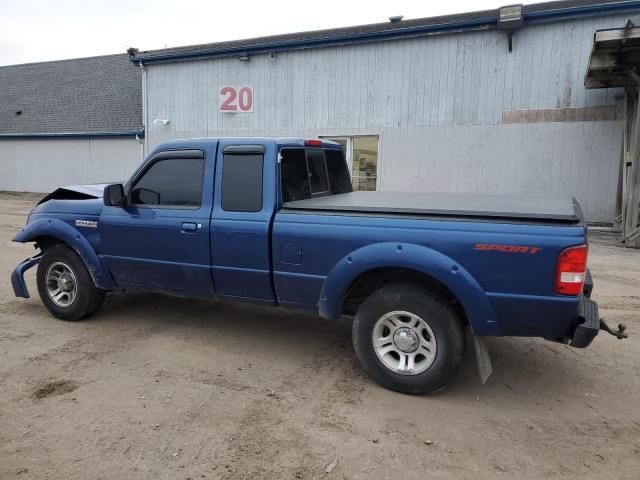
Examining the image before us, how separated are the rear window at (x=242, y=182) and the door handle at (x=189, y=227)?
0.32 meters

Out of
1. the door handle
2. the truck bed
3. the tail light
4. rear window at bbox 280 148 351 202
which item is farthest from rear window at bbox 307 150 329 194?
the tail light

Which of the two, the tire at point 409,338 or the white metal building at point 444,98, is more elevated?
the white metal building at point 444,98

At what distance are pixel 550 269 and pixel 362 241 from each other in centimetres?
130

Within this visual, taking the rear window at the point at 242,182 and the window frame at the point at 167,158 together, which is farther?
the window frame at the point at 167,158

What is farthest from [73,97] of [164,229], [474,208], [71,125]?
[474,208]

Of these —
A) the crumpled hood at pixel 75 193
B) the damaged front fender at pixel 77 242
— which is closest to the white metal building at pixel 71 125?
the crumpled hood at pixel 75 193

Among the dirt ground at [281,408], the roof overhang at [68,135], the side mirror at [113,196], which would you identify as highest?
the roof overhang at [68,135]

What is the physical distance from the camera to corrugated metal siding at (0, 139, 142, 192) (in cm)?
1941

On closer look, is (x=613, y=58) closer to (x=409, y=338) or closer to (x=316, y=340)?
(x=316, y=340)

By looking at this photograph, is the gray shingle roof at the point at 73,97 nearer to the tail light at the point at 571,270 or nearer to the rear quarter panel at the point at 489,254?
the rear quarter panel at the point at 489,254

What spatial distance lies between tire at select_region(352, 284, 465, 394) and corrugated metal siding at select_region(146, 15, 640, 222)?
32.4ft

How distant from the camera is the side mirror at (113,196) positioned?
4598 mm

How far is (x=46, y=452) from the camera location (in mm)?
2941

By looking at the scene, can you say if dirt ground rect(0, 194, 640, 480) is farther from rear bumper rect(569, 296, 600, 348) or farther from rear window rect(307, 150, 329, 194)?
rear window rect(307, 150, 329, 194)
